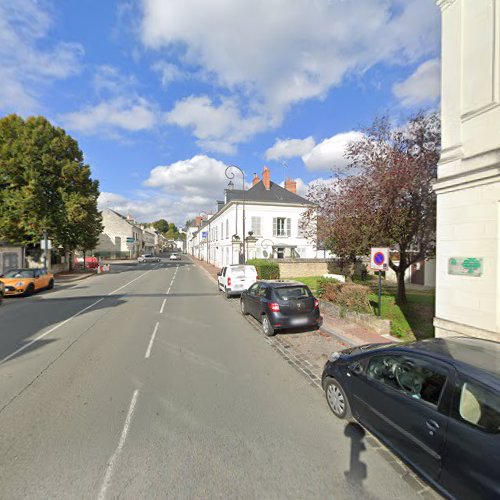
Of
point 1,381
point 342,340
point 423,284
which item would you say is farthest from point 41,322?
point 423,284

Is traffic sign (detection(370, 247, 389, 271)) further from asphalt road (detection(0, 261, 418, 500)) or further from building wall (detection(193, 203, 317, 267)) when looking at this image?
building wall (detection(193, 203, 317, 267))

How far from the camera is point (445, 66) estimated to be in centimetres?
649

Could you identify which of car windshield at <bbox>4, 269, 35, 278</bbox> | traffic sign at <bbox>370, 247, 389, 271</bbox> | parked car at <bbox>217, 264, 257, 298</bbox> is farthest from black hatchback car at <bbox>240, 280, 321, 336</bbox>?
car windshield at <bbox>4, 269, 35, 278</bbox>

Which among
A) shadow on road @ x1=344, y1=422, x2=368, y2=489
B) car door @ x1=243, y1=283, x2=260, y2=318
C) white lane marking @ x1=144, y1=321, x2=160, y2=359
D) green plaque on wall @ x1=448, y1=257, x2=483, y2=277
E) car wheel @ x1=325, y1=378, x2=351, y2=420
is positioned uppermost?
green plaque on wall @ x1=448, y1=257, x2=483, y2=277

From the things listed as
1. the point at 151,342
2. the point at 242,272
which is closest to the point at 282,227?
the point at 242,272

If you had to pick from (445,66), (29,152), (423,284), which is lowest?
(423,284)

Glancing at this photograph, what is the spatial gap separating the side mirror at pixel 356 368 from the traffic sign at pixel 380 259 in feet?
15.7

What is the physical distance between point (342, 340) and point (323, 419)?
3579mm

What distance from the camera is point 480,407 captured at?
2311 millimetres

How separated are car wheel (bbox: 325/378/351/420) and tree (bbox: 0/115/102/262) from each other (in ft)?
85.5

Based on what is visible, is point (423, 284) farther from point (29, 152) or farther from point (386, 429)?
point (29, 152)

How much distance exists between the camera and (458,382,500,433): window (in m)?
2.21

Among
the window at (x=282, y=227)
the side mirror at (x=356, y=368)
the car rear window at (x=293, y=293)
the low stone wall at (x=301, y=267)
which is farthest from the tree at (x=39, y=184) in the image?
the side mirror at (x=356, y=368)

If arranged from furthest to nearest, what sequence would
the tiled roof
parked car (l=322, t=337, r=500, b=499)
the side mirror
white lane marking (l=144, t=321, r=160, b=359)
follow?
the tiled roof → white lane marking (l=144, t=321, r=160, b=359) → the side mirror → parked car (l=322, t=337, r=500, b=499)
